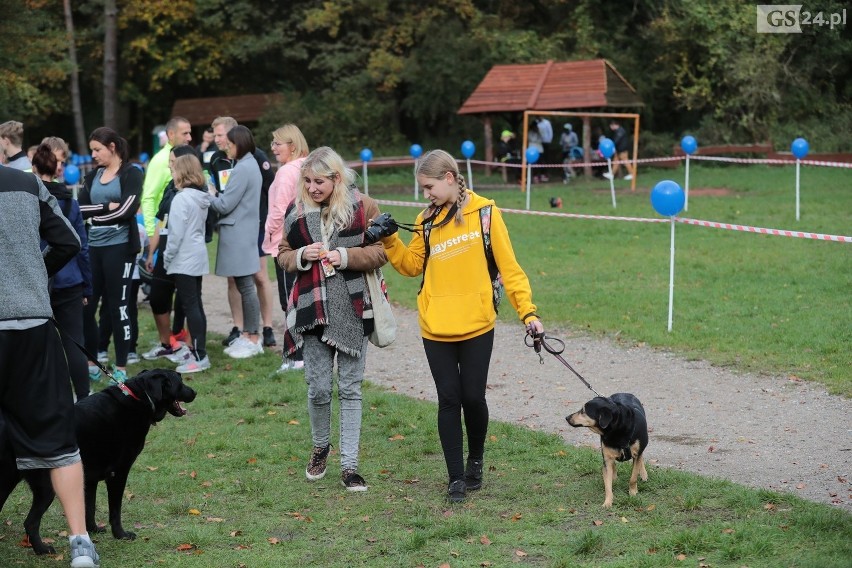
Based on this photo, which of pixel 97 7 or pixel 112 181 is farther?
pixel 97 7

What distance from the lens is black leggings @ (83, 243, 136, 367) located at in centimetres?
879

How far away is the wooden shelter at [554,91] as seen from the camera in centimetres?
2641

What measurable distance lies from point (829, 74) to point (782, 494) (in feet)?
96.4

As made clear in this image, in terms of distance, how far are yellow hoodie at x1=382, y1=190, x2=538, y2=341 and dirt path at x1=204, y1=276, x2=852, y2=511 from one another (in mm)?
1545

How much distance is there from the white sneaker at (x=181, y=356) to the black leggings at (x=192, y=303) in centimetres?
35

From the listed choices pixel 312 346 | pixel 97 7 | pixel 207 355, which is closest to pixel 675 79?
pixel 97 7

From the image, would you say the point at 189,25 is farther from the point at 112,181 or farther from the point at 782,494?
the point at 782,494

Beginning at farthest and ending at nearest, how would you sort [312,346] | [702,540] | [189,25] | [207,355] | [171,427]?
[189,25] < [207,355] < [171,427] < [312,346] < [702,540]

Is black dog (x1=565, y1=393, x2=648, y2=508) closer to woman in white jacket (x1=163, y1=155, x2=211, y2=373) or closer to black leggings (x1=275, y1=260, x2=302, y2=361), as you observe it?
black leggings (x1=275, y1=260, x2=302, y2=361)

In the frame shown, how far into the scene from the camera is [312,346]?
6.12 metres

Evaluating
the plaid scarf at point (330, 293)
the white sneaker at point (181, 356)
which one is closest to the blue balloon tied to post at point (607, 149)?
the white sneaker at point (181, 356)

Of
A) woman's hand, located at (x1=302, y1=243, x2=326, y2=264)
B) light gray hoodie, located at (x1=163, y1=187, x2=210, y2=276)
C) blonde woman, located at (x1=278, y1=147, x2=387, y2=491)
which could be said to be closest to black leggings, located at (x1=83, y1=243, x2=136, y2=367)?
light gray hoodie, located at (x1=163, y1=187, x2=210, y2=276)

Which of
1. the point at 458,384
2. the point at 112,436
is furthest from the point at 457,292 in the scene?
the point at 112,436

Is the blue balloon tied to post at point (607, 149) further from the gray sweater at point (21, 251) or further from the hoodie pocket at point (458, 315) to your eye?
the gray sweater at point (21, 251)
